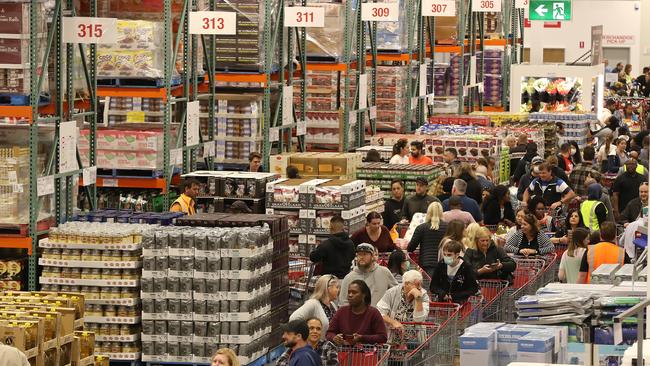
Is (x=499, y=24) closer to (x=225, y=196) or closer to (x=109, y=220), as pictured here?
(x=225, y=196)

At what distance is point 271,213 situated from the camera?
664 inches

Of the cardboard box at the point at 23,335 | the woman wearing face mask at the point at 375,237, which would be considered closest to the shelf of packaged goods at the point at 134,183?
the woman wearing face mask at the point at 375,237

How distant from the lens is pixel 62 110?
50.4 feet

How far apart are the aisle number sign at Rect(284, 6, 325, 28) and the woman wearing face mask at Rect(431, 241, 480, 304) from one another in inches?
285

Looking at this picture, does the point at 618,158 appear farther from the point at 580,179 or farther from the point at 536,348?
the point at 536,348

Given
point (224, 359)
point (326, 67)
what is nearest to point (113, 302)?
point (224, 359)

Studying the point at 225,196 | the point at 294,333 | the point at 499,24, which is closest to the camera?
the point at 294,333

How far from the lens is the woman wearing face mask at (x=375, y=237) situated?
16281 mm

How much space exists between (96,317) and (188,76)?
591 centimetres

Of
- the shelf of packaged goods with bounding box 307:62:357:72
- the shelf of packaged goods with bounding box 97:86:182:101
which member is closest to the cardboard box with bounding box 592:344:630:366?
the shelf of packaged goods with bounding box 97:86:182:101

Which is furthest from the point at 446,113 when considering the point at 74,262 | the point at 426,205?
the point at 74,262

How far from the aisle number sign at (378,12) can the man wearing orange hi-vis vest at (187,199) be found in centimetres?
828

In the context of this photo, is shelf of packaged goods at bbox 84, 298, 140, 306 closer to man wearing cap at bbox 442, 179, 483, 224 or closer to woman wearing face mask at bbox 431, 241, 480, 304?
woman wearing face mask at bbox 431, 241, 480, 304

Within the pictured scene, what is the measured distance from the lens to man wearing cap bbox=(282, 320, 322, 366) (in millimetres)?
11354
